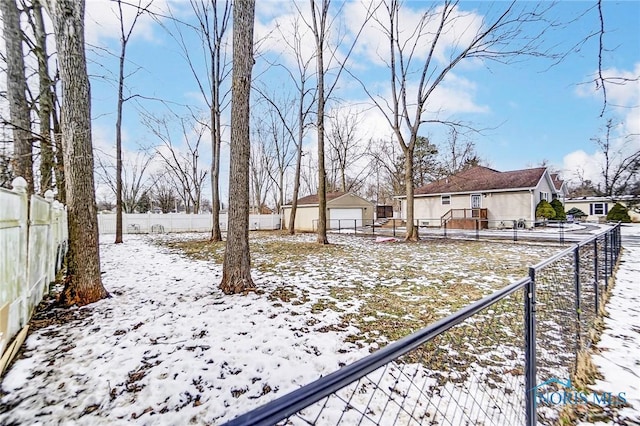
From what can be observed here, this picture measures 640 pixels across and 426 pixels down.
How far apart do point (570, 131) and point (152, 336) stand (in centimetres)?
1360

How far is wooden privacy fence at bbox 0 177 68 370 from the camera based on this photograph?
253 cm

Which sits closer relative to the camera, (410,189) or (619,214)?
(410,189)

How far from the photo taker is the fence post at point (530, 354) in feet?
5.66

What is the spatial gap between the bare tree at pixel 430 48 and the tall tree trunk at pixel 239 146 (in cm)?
867

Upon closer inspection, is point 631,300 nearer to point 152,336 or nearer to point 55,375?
point 152,336

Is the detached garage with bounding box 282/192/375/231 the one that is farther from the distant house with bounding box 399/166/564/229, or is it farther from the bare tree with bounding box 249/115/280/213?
the bare tree with bounding box 249/115/280/213

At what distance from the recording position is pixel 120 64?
11695 millimetres

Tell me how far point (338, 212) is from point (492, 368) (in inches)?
776

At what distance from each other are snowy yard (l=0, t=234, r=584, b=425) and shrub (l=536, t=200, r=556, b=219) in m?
14.4

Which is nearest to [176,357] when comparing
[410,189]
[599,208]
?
[410,189]

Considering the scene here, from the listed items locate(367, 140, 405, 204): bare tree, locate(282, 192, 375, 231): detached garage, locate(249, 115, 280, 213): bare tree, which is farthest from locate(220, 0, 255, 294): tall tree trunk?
locate(367, 140, 405, 204): bare tree

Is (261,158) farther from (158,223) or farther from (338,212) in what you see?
(158,223)

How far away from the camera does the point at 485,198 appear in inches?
758

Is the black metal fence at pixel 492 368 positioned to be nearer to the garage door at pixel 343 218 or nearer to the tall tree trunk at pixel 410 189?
the tall tree trunk at pixel 410 189
